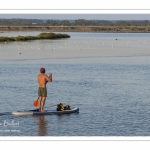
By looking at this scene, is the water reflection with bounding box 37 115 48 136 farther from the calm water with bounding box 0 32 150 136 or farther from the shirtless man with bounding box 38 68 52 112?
the shirtless man with bounding box 38 68 52 112

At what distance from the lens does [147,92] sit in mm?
33125

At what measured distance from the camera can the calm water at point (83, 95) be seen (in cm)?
2308

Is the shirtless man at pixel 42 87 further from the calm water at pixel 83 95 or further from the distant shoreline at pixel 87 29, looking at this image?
the distant shoreline at pixel 87 29

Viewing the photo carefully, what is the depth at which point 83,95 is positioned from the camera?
3156cm

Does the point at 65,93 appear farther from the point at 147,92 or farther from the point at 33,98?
the point at 147,92

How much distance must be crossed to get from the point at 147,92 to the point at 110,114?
25.1 ft

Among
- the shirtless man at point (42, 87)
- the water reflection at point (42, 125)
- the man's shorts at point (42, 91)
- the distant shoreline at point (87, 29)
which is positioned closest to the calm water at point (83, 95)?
the water reflection at point (42, 125)

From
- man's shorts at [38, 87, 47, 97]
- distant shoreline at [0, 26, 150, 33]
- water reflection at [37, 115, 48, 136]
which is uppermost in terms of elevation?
distant shoreline at [0, 26, 150, 33]

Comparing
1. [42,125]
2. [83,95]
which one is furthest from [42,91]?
[83,95]

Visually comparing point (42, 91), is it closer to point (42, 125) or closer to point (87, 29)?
point (42, 125)

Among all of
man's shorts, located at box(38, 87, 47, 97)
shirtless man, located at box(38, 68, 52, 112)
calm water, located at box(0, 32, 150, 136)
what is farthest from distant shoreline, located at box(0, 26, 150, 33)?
man's shorts, located at box(38, 87, 47, 97)

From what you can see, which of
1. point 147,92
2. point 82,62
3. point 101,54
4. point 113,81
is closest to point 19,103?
point 147,92

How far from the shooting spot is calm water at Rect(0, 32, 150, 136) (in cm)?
2308
